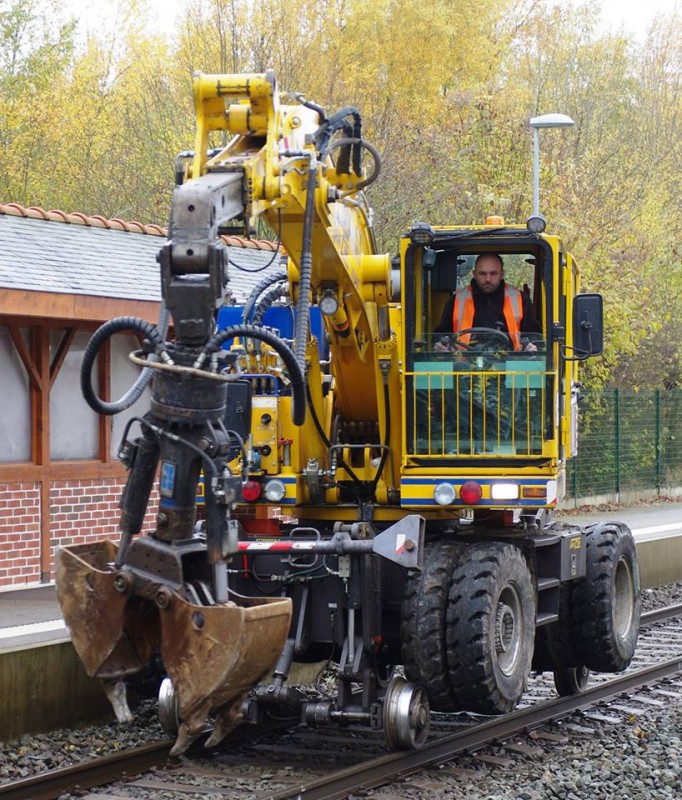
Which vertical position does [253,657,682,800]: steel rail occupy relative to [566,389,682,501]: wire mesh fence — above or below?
A: below

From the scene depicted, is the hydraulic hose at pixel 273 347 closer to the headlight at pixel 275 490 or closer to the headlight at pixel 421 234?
the headlight at pixel 275 490

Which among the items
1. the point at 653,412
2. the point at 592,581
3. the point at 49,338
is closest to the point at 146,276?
the point at 49,338

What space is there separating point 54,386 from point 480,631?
713 cm

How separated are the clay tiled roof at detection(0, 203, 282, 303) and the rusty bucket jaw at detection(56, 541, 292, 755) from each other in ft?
20.4

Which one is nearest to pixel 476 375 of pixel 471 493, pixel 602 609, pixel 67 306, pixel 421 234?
pixel 471 493

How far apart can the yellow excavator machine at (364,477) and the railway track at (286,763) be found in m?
0.24

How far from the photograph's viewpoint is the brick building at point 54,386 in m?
13.6

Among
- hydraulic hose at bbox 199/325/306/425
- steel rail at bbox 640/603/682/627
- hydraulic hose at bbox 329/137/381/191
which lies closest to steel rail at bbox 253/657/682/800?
hydraulic hose at bbox 199/325/306/425

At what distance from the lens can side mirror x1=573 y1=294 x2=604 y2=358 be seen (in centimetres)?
955

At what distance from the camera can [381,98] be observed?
2895 centimetres

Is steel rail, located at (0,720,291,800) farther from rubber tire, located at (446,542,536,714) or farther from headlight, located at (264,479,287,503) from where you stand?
rubber tire, located at (446,542,536,714)

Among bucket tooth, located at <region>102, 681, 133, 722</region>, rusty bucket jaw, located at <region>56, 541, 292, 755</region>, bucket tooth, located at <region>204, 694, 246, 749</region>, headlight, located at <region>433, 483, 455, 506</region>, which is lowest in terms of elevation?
bucket tooth, located at <region>204, 694, 246, 749</region>

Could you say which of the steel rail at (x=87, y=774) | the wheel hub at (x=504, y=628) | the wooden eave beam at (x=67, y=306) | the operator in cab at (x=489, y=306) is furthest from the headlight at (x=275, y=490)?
the wooden eave beam at (x=67, y=306)

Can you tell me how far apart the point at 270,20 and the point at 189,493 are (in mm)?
20494
